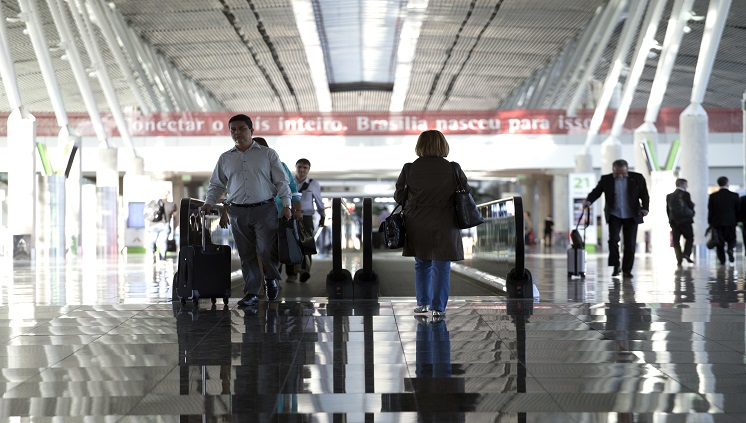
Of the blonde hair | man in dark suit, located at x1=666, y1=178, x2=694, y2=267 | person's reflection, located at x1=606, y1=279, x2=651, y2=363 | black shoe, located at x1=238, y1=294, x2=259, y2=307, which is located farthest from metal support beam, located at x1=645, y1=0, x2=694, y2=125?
black shoe, located at x1=238, y1=294, x2=259, y2=307

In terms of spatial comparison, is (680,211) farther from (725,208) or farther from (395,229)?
(395,229)

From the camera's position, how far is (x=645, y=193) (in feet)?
45.6

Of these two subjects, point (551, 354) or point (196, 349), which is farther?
point (196, 349)

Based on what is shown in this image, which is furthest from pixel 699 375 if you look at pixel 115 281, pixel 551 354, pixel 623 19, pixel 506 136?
pixel 623 19

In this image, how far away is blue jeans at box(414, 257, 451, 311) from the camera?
8281mm

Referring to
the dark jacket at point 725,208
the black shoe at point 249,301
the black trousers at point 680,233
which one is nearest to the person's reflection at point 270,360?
the black shoe at point 249,301

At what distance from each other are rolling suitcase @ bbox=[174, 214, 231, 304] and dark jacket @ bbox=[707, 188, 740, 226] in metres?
11.5

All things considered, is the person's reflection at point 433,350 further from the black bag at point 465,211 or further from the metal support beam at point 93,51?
the metal support beam at point 93,51

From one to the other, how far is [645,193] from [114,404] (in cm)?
1035

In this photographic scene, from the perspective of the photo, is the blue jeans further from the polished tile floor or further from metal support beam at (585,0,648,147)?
metal support beam at (585,0,648,147)

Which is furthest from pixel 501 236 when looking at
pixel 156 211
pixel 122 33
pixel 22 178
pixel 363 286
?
pixel 122 33

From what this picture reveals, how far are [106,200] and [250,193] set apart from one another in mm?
25914

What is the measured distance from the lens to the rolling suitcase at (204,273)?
9297mm

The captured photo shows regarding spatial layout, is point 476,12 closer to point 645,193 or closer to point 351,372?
point 645,193
